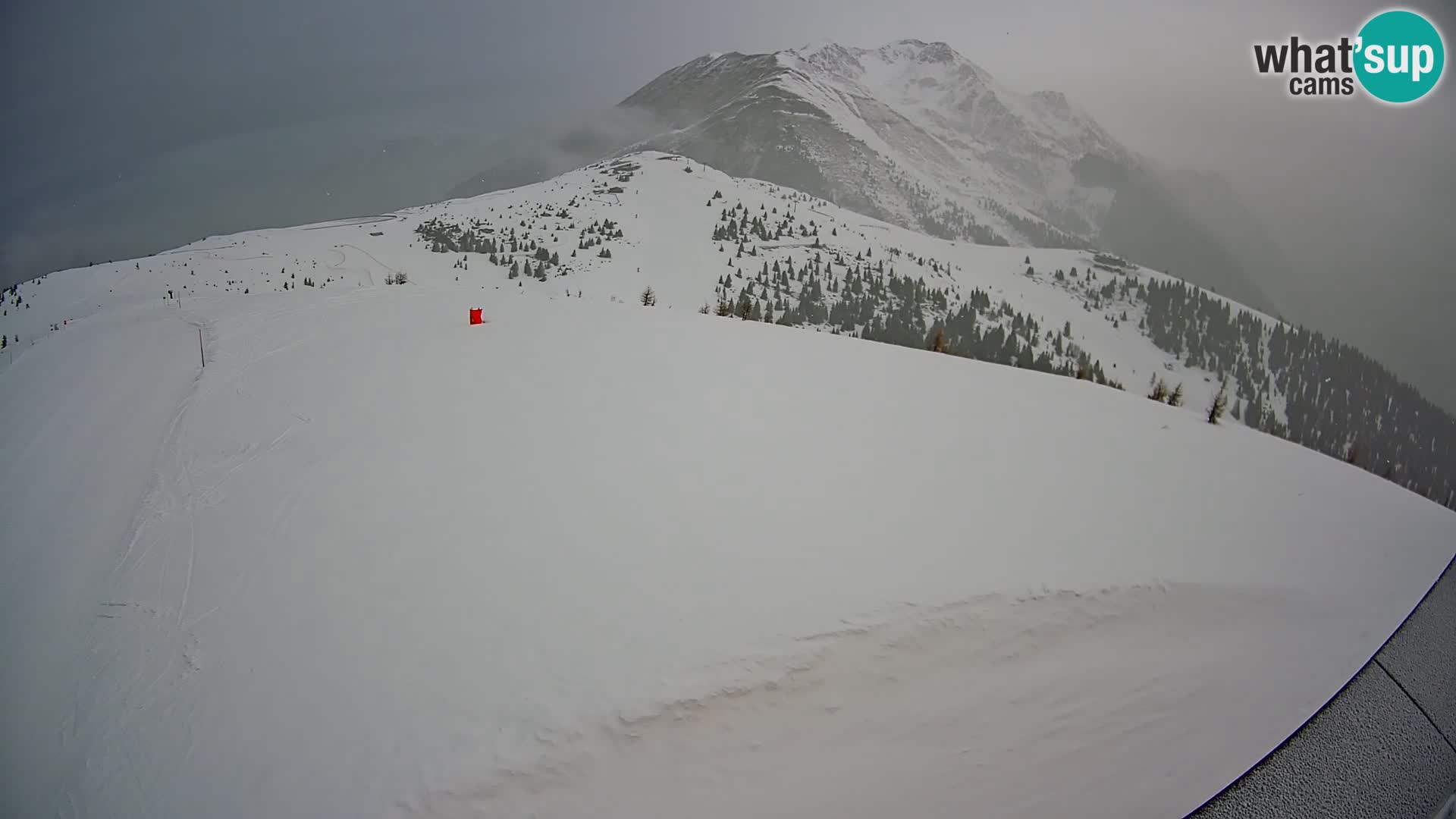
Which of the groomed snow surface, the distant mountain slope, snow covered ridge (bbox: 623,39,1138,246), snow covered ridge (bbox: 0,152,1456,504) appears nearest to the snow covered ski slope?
the groomed snow surface

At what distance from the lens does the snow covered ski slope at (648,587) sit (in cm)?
178

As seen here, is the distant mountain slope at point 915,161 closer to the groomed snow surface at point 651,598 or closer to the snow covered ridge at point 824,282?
the snow covered ridge at point 824,282

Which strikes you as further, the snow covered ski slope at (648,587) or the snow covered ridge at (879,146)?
the snow covered ridge at (879,146)

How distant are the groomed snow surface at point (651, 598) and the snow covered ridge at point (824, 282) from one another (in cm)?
552

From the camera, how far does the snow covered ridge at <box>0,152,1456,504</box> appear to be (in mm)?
16516

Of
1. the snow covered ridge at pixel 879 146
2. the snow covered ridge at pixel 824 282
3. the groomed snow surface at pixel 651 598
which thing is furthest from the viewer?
the snow covered ridge at pixel 879 146

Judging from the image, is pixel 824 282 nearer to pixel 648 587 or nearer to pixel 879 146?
pixel 648 587

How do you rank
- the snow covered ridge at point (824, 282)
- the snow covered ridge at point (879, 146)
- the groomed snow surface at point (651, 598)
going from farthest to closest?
the snow covered ridge at point (879, 146) → the snow covered ridge at point (824, 282) → the groomed snow surface at point (651, 598)

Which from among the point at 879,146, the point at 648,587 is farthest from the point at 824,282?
the point at 879,146

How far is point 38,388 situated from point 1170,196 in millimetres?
262316

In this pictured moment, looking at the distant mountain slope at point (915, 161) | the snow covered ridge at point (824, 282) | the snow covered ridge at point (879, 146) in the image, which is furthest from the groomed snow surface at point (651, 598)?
the snow covered ridge at point (879, 146)

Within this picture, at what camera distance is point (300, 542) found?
2652mm

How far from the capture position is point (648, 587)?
7.78 ft

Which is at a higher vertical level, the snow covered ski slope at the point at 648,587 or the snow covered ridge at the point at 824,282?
the snow covered ridge at the point at 824,282
